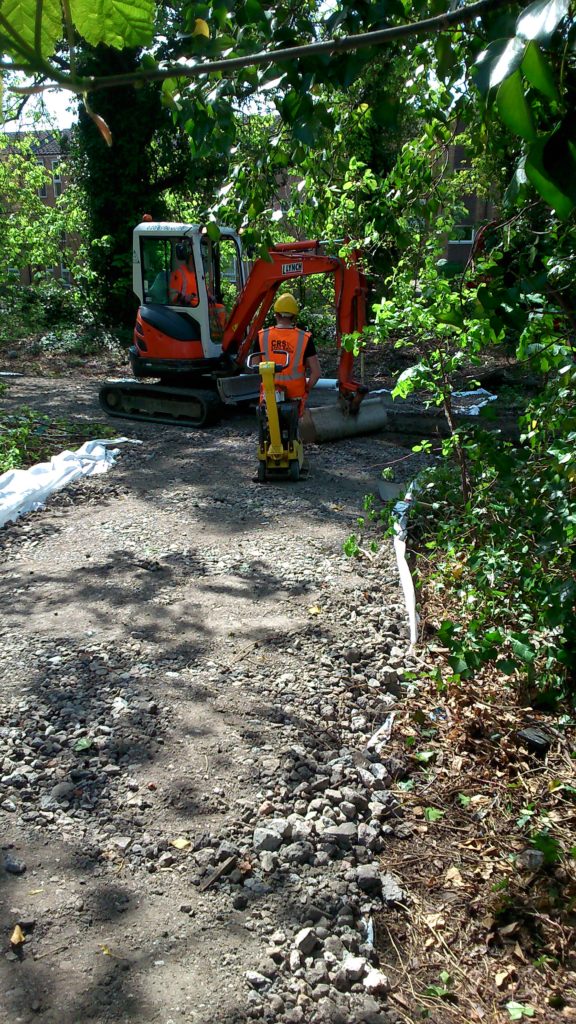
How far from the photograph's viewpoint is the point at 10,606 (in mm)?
5730

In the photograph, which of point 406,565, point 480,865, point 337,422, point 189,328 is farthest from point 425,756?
point 189,328

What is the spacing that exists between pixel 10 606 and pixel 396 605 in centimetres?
255

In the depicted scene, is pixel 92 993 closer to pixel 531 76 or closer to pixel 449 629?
pixel 449 629

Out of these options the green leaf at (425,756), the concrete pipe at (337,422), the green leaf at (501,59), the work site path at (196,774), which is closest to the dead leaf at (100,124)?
the green leaf at (501,59)

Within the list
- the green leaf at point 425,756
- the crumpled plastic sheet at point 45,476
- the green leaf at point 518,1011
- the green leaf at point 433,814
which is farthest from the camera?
the crumpled plastic sheet at point 45,476

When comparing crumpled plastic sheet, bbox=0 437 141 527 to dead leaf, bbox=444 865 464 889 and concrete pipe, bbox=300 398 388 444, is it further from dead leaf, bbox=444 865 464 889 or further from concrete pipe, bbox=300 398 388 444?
dead leaf, bbox=444 865 464 889

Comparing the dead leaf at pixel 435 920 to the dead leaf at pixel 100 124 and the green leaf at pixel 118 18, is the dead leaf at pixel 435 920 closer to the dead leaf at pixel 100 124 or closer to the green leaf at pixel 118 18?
the dead leaf at pixel 100 124

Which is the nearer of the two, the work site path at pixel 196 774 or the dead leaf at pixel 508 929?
the work site path at pixel 196 774

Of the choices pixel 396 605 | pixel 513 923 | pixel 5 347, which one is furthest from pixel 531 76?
pixel 5 347

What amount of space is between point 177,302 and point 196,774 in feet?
31.4

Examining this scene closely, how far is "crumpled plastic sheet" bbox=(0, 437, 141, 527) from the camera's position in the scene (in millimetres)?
7874

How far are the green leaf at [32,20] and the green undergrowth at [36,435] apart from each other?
826cm

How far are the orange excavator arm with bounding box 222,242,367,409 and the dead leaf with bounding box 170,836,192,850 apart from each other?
22.7ft

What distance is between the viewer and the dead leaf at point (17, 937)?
286cm
